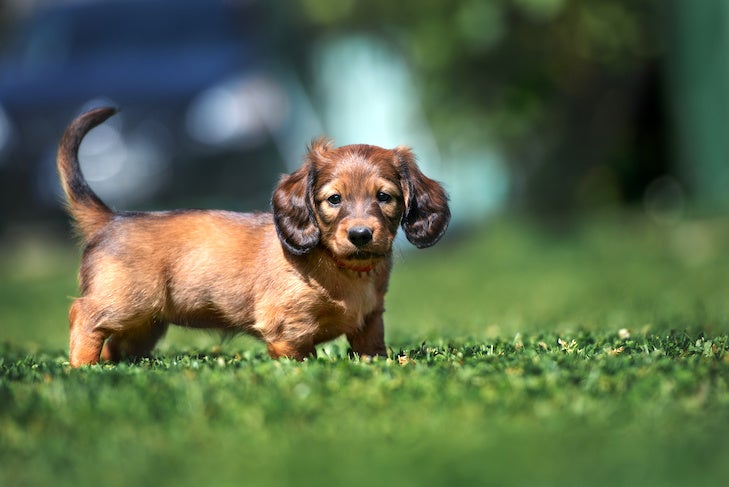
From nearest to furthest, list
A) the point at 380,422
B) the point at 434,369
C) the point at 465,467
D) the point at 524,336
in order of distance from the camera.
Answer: the point at 465,467 → the point at 380,422 → the point at 434,369 → the point at 524,336

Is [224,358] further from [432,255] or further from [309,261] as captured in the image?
[432,255]

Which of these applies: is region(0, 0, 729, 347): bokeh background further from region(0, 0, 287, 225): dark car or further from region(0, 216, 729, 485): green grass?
region(0, 216, 729, 485): green grass

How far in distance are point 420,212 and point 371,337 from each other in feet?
1.99

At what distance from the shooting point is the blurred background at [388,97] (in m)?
12.6

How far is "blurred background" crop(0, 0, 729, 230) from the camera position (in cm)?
1265

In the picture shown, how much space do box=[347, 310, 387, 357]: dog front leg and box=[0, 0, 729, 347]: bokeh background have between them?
612 centimetres

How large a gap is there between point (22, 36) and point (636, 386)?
12400mm

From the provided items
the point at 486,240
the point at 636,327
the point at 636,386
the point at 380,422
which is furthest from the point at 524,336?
the point at 486,240

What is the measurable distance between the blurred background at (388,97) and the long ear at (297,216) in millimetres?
7036

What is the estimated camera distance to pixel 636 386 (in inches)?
155

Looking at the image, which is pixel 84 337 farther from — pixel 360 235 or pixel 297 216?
pixel 360 235

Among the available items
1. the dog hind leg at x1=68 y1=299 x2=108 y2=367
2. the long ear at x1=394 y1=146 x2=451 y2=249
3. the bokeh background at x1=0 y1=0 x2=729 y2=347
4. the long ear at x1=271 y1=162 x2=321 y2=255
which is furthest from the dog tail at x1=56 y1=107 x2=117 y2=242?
the bokeh background at x1=0 y1=0 x2=729 y2=347

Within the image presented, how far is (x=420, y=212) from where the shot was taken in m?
5.04

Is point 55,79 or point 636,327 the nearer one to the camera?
point 636,327
